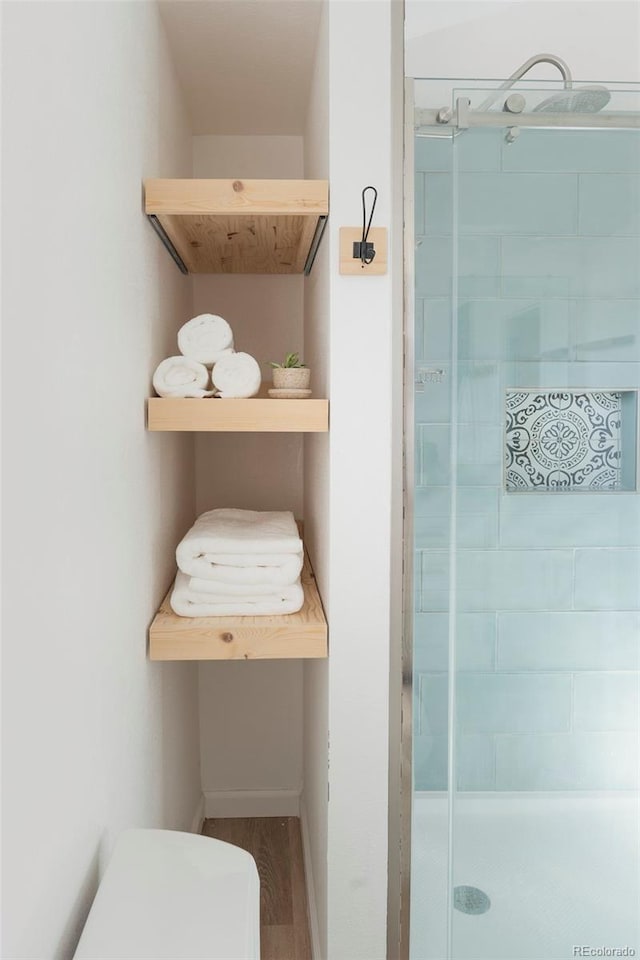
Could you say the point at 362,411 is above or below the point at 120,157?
below

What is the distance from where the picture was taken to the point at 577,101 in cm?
136

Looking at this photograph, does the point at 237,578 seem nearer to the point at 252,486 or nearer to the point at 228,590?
the point at 228,590

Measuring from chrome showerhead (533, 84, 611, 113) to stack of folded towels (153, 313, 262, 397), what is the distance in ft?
2.46

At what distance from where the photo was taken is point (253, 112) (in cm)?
225

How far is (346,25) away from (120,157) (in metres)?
0.56

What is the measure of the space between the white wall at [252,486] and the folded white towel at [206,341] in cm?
76

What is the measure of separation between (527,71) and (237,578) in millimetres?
1151

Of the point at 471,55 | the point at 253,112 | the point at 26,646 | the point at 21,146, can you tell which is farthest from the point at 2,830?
the point at 253,112

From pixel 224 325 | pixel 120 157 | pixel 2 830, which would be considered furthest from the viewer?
pixel 224 325

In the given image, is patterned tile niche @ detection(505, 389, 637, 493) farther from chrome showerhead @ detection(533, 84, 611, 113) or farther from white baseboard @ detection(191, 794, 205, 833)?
white baseboard @ detection(191, 794, 205, 833)

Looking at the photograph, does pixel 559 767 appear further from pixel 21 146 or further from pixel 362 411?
pixel 21 146

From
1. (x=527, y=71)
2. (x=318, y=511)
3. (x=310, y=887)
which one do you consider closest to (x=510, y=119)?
(x=527, y=71)

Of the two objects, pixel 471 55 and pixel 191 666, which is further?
pixel 191 666

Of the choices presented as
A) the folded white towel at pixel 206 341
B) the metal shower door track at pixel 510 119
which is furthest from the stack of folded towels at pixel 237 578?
the metal shower door track at pixel 510 119
